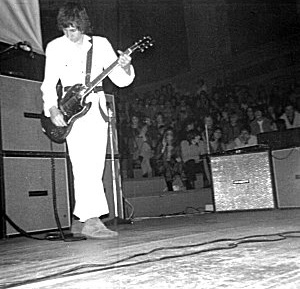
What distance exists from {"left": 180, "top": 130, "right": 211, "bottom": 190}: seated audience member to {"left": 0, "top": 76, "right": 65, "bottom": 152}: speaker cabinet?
7.11 feet

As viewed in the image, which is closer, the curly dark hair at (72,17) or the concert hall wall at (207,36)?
the curly dark hair at (72,17)

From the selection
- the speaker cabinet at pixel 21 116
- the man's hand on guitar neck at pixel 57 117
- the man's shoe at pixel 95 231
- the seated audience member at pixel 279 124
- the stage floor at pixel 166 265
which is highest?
the seated audience member at pixel 279 124

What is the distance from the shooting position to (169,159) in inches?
176

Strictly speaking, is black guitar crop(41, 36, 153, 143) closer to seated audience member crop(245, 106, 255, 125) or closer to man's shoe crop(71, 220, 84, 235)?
man's shoe crop(71, 220, 84, 235)

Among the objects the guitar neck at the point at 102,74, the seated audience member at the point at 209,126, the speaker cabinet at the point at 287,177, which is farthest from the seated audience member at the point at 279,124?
the guitar neck at the point at 102,74

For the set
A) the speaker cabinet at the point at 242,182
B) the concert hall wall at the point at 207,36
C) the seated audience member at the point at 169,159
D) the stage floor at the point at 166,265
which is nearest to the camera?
the stage floor at the point at 166,265

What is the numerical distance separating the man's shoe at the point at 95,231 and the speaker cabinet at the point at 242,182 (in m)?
1.63

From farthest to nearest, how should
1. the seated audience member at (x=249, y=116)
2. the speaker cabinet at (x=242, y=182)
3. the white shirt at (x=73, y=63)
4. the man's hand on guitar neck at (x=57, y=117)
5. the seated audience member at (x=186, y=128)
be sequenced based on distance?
the seated audience member at (x=186, y=128)
the seated audience member at (x=249, y=116)
the speaker cabinet at (x=242, y=182)
the white shirt at (x=73, y=63)
the man's hand on guitar neck at (x=57, y=117)

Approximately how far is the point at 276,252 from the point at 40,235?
1.52 m

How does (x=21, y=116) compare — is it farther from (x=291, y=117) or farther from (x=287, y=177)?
(x=291, y=117)

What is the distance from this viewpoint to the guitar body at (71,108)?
1737 mm

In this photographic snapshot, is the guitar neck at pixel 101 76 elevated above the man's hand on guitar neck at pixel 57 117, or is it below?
above

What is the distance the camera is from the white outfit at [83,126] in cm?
179

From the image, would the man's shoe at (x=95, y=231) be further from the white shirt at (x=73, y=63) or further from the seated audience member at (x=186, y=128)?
the seated audience member at (x=186, y=128)
